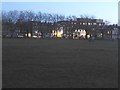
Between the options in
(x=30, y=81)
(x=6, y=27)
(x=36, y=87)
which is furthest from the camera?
(x=6, y=27)

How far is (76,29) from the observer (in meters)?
106

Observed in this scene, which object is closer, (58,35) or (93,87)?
(93,87)

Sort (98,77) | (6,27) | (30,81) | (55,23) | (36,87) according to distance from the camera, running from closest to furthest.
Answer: (36,87)
(30,81)
(98,77)
(6,27)
(55,23)

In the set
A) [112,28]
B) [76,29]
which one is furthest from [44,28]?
[112,28]

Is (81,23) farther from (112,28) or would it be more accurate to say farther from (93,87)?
(93,87)

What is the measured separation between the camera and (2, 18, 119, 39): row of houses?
3829 inches

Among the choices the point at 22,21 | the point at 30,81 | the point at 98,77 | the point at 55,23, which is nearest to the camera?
the point at 30,81

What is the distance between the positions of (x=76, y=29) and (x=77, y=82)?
96.9 m

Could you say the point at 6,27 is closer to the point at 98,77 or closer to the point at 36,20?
the point at 36,20

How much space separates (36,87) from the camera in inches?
333

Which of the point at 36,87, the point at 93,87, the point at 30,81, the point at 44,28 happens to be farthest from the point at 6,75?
the point at 44,28

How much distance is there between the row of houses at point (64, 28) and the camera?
319 feet

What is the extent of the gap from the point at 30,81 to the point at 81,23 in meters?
97.3

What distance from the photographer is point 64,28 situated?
349 ft
